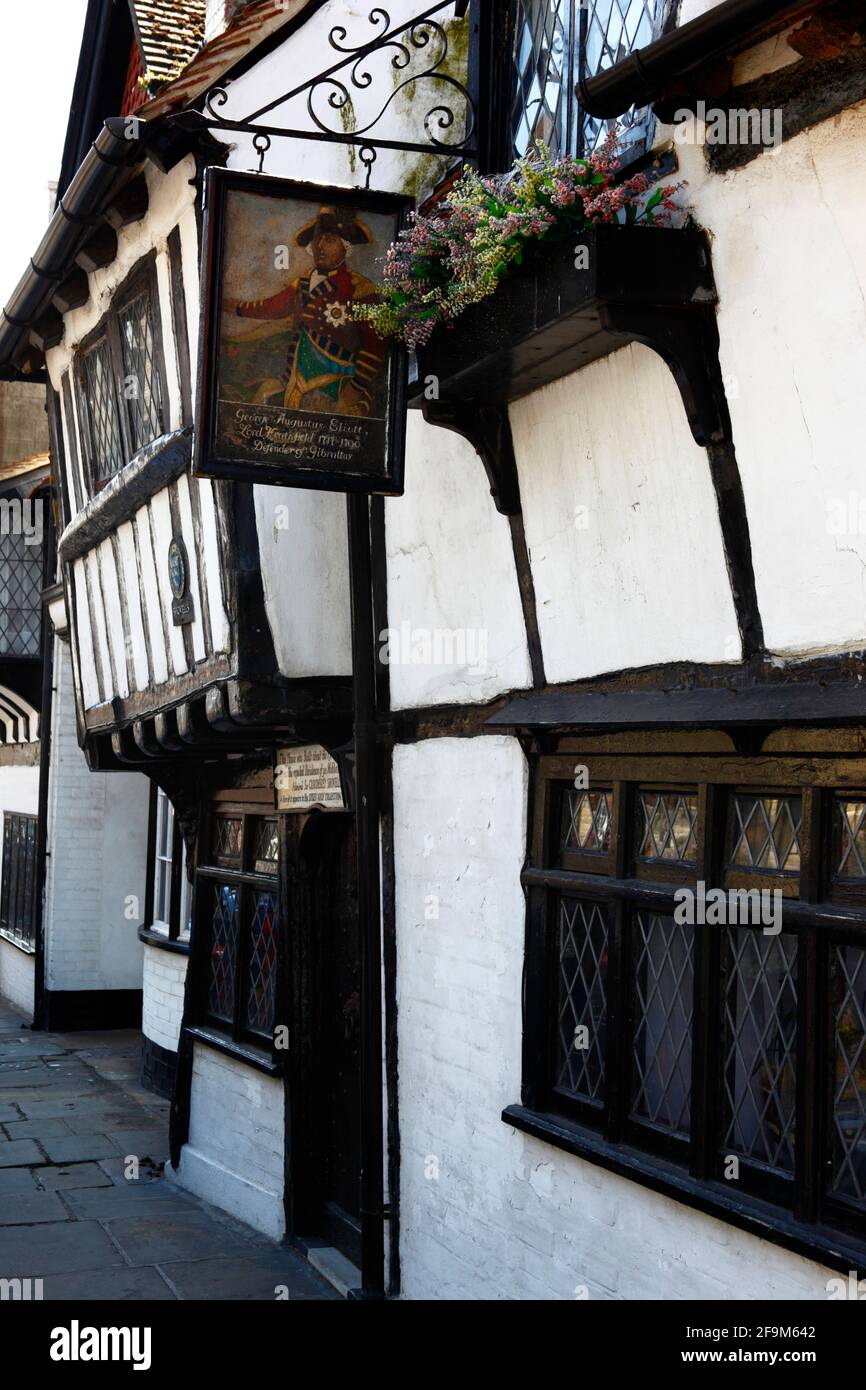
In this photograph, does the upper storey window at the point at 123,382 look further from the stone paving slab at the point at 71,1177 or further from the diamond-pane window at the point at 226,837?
the stone paving slab at the point at 71,1177

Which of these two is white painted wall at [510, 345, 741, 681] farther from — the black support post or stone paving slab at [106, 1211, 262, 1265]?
stone paving slab at [106, 1211, 262, 1265]

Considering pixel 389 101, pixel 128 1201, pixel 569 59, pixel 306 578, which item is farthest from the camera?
pixel 128 1201

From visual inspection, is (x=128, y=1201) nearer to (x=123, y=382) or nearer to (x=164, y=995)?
(x=164, y=995)

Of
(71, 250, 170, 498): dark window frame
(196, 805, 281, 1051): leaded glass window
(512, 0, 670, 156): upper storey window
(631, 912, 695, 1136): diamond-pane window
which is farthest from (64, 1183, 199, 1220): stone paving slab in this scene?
(512, 0, 670, 156): upper storey window

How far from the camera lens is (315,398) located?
5957 mm

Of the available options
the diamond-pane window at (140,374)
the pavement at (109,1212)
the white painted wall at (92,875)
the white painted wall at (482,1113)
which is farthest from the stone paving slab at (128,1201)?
the white painted wall at (92,875)

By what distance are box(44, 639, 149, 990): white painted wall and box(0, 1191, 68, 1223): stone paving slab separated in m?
6.31

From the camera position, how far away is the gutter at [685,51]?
3824mm

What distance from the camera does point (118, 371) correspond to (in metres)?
9.05

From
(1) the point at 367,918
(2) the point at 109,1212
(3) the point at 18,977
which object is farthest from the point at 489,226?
(3) the point at 18,977

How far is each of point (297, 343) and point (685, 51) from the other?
224 centimetres
